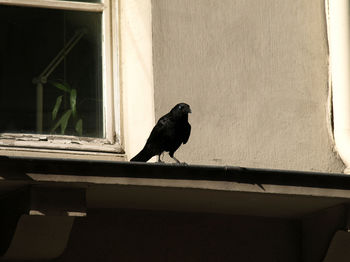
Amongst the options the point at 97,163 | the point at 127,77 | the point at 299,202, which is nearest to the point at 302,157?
the point at 299,202

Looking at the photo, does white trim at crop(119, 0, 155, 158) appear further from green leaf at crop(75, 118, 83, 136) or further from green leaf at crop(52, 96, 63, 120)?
green leaf at crop(52, 96, 63, 120)

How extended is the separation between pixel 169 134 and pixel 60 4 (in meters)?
1.33

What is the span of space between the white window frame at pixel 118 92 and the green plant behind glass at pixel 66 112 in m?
0.13

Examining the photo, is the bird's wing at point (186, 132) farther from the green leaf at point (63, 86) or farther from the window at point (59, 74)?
the green leaf at point (63, 86)

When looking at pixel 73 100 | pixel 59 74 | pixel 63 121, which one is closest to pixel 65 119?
pixel 63 121

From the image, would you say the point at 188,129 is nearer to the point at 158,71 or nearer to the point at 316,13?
the point at 158,71

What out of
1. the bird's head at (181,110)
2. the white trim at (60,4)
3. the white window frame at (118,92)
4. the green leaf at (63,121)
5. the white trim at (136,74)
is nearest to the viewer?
the bird's head at (181,110)

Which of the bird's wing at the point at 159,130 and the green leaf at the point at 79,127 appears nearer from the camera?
the bird's wing at the point at 159,130

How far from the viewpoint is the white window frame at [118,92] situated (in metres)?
8.43

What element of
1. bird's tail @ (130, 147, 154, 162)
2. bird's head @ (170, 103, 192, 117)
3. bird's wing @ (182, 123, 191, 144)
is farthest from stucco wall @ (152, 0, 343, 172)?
bird's tail @ (130, 147, 154, 162)

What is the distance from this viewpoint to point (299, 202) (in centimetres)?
798

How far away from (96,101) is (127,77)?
0.30 m

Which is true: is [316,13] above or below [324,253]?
above

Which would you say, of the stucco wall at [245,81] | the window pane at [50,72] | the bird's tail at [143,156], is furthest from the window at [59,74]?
the stucco wall at [245,81]
